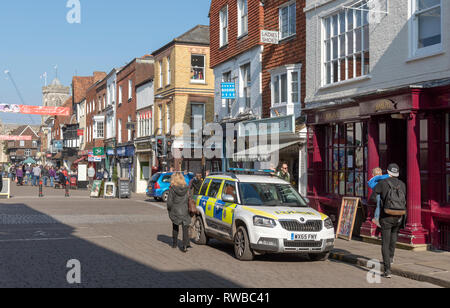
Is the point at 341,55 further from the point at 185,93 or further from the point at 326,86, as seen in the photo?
the point at 185,93

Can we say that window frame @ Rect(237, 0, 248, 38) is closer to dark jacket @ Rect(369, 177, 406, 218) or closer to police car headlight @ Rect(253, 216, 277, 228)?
police car headlight @ Rect(253, 216, 277, 228)

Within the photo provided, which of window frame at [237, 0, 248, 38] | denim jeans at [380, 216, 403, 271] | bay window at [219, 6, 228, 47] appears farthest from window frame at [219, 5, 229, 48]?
denim jeans at [380, 216, 403, 271]

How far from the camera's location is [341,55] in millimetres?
16859

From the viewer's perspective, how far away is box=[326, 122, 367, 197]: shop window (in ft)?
51.4

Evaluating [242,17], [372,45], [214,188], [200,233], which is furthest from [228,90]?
[200,233]

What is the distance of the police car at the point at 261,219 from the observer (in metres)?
10.8

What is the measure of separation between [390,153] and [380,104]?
144 cm

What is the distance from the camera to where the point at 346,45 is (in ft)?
54.1

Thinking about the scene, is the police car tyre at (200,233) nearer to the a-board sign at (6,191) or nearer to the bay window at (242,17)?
the bay window at (242,17)

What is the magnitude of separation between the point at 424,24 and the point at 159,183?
18.5m

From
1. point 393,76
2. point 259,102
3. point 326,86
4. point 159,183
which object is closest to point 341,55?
point 326,86

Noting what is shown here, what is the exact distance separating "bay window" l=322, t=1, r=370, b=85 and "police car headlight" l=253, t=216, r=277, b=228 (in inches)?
258

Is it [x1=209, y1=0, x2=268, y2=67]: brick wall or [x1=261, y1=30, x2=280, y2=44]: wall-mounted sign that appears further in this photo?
[x1=209, y1=0, x2=268, y2=67]: brick wall

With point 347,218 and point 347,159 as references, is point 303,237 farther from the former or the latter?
point 347,159
